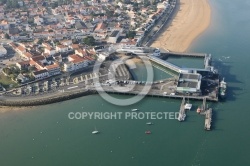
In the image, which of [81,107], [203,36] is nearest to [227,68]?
[203,36]

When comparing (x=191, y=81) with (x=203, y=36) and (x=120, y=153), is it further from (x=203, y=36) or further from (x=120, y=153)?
(x=203, y=36)

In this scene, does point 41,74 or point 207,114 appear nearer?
point 207,114

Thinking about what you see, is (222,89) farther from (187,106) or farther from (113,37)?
(113,37)

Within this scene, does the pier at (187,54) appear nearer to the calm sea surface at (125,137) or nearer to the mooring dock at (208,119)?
the calm sea surface at (125,137)

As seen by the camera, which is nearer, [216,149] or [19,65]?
[216,149]

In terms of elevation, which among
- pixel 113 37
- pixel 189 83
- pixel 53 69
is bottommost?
pixel 189 83

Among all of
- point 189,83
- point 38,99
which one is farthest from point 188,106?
point 38,99

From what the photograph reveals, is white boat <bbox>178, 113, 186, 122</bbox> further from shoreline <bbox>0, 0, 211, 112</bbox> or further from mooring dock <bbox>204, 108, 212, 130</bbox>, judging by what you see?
shoreline <bbox>0, 0, 211, 112</bbox>
